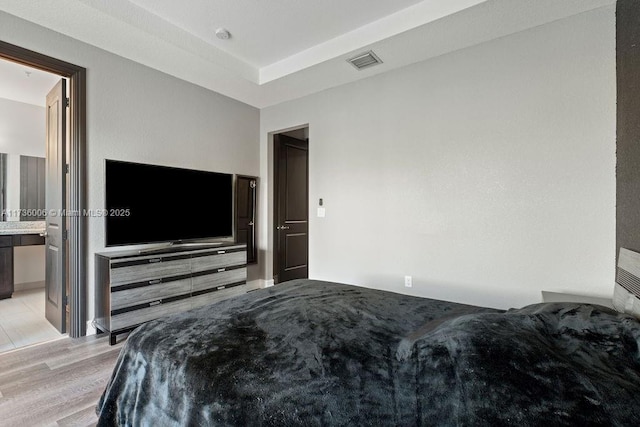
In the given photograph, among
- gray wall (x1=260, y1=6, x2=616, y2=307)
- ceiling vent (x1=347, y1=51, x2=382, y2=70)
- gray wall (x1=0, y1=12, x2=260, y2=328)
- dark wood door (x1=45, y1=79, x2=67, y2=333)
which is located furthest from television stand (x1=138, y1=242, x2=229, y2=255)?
ceiling vent (x1=347, y1=51, x2=382, y2=70)

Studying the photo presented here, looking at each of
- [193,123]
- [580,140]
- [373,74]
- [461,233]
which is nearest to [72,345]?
[193,123]

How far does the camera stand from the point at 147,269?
2.81 m

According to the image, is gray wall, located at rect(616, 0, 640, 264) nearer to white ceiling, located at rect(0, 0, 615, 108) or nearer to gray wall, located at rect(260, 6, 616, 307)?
gray wall, located at rect(260, 6, 616, 307)

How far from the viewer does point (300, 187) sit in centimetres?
498

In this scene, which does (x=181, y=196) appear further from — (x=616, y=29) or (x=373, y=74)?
(x=616, y=29)

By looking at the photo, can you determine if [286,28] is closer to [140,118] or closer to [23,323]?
[140,118]

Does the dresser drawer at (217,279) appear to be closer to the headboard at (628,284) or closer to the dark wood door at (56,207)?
the dark wood door at (56,207)

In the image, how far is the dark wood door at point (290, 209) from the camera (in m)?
4.58

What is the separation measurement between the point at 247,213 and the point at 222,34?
2209mm

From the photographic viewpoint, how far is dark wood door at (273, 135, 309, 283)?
4.58 meters

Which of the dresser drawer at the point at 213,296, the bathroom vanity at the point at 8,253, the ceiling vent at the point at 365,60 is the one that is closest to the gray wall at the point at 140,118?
the dresser drawer at the point at 213,296

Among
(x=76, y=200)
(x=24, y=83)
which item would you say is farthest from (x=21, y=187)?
(x=76, y=200)

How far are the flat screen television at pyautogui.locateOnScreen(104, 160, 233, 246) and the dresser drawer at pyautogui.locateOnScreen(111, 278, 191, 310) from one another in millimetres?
491

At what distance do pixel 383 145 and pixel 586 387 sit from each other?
9.31ft
